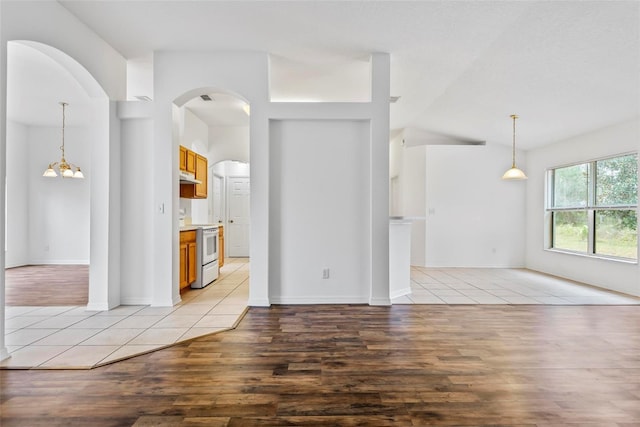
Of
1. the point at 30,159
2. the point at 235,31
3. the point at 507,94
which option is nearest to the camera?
the point at 235,31

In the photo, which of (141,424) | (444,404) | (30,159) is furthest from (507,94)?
(30,159)

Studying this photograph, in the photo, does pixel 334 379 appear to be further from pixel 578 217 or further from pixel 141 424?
pixel 578 217

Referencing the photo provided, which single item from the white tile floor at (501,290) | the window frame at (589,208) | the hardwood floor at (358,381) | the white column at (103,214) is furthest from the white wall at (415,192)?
the white column at (103,214)

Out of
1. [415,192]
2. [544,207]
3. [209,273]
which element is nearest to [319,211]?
[209,273]

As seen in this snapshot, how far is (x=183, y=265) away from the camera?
4434mm

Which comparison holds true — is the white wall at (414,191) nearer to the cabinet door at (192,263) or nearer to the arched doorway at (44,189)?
the cabinet door at (192,263)

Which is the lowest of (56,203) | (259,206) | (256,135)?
(259,206)

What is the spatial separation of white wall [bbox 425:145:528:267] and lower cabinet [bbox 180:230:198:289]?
182 inches

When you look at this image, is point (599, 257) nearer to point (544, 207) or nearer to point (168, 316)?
point (544, 207)

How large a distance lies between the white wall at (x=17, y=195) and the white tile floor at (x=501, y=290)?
7674 millimetres

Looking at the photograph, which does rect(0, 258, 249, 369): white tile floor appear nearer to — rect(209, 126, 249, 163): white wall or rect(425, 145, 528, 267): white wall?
rect(209, 126, 249, 163): white wall

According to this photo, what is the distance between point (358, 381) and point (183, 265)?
10.3 feet

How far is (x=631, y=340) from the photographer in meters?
2.88

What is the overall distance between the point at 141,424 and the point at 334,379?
1.13 m
